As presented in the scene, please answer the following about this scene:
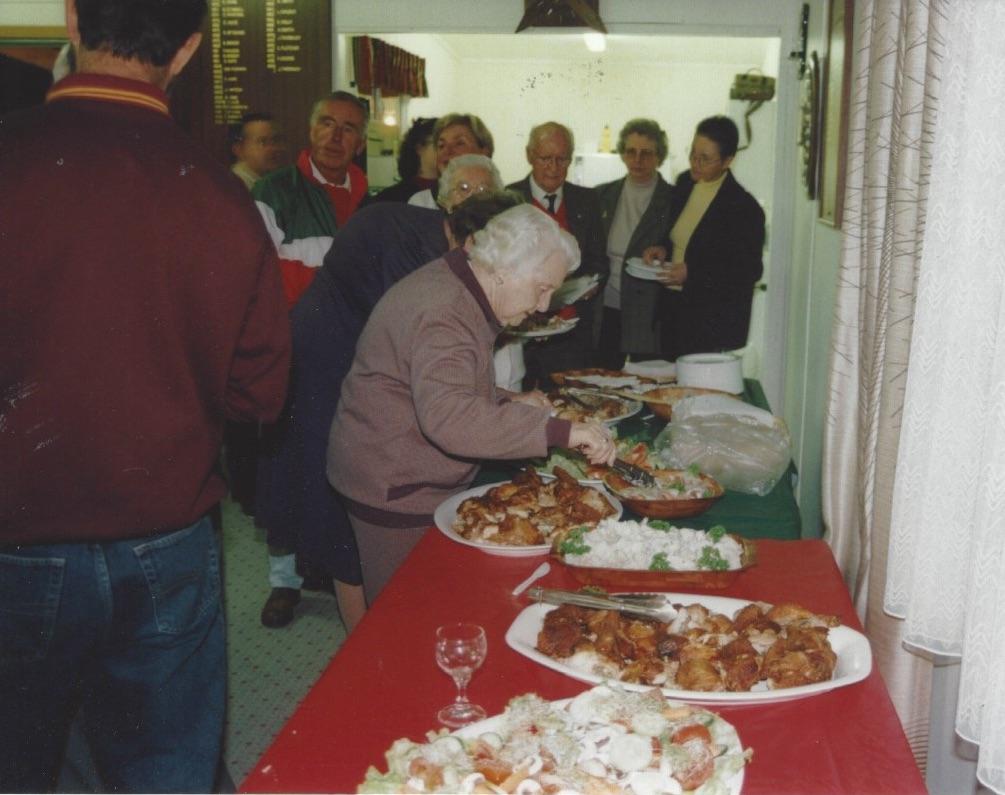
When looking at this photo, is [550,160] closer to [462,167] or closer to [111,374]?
[462,167]

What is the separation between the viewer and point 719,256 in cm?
430

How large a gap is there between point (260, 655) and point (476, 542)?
171cm

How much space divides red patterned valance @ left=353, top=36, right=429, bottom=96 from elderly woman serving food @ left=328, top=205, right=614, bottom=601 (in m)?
3.27

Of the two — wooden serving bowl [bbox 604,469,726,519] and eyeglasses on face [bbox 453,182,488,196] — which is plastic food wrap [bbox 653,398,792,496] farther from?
eyeglasses on face [bbox 453,182,488,196]

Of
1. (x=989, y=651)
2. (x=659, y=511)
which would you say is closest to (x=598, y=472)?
(x=659, y=511)

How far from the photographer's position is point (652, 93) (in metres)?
7.45

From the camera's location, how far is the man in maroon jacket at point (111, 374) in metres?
1.35

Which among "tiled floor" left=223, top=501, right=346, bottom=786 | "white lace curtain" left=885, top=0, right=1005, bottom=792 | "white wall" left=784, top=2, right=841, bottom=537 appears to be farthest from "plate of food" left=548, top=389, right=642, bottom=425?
"white lace curtain" left=885, top=0, right=1005, bottom=792

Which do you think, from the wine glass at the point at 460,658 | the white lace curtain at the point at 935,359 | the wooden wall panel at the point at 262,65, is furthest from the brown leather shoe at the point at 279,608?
the wooden wall panel at the point at 262,65

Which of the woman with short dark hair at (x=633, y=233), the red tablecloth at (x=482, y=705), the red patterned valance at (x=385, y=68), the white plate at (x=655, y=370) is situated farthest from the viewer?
the red patterned valance at (x=385, y=68)

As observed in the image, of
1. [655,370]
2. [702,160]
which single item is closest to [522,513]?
[655,370]

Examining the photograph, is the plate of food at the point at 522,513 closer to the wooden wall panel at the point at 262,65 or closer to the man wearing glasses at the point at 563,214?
the man wearing glasses at the point at 563,214

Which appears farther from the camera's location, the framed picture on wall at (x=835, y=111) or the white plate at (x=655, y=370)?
the white plate at (x=655, y=370)

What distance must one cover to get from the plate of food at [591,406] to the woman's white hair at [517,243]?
76 centimetres
